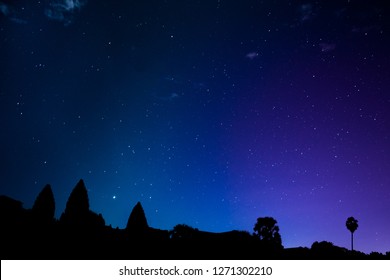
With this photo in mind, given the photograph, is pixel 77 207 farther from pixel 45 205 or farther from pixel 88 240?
pixel 88 240

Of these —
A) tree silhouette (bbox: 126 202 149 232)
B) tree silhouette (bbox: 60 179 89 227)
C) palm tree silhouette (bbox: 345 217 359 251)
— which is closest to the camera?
tree silhouette (bbox: 60 179 89 227)

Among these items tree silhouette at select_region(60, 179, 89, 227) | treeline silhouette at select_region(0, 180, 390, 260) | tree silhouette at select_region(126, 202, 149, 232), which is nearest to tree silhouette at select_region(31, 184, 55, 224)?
treeline silhouette at select_region(0, 180, 390, 260)

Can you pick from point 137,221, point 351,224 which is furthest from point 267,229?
point 137,221

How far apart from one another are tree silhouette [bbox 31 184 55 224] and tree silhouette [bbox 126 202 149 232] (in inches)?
348

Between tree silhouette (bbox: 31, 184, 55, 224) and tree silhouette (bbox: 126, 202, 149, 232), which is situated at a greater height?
tree silhouette (bbox: 31, 184, 55, 224)

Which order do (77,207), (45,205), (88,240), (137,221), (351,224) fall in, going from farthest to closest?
(351,224) < (45,205) < (137,221) < (77,207) < (88,240)

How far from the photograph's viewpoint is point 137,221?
3253 cm

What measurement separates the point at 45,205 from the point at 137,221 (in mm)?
10876

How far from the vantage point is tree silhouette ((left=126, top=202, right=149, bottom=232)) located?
32094 millimetres

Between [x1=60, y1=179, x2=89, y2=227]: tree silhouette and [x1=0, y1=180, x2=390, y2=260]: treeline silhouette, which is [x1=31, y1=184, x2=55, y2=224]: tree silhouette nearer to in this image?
[x1=0, y1=180, x2=390, y2=260]: treeline silhouette

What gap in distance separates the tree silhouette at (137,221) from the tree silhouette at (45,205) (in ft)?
29.0
